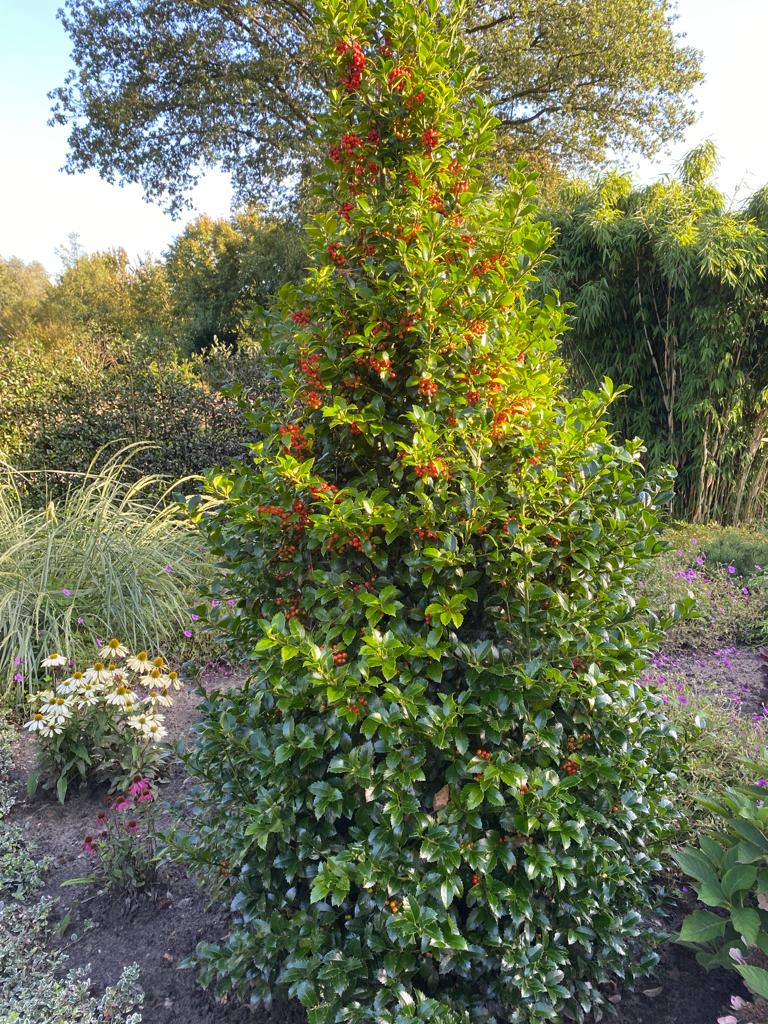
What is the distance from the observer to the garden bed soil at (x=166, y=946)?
5.84ft

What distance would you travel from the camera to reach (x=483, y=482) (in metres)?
1.53

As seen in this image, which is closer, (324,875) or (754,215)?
(324,875)

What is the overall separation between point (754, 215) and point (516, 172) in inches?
262

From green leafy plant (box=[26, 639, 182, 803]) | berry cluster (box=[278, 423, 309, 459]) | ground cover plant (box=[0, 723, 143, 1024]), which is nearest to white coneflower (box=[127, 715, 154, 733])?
green leafy plant (box=[26, 639, 182, 803])

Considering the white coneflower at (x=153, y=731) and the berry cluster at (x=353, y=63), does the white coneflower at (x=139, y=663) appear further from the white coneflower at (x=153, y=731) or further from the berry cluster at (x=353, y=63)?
the berry cluster at (x=353, y=63)

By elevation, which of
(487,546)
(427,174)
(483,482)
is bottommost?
(487,546)

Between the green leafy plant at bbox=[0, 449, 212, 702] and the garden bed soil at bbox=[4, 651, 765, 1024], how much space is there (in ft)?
3.23

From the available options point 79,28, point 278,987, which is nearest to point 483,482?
point 278,987

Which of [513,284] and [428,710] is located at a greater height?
[513,284]

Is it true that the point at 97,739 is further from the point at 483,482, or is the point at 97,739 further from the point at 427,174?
the point at 427,174

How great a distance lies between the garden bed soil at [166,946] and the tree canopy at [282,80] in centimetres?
1189

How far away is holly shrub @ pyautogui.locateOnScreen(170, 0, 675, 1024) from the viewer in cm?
148

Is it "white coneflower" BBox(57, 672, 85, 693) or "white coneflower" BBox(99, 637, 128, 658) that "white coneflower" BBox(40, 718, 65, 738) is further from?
"white coneflower" BBox(99, 637, 128, 658)

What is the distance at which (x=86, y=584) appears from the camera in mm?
4176
